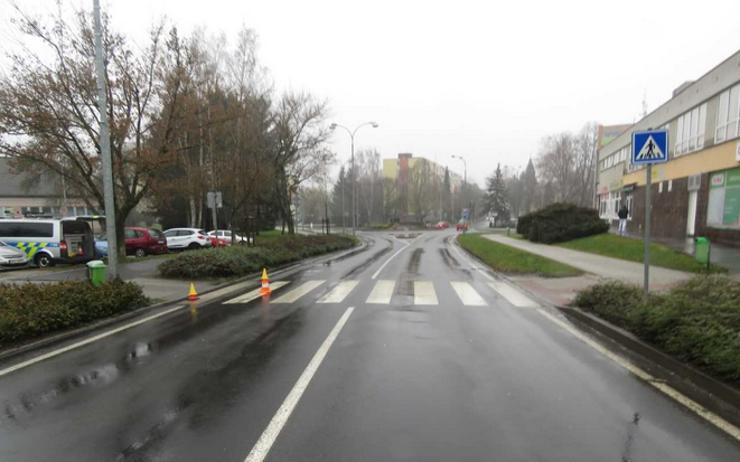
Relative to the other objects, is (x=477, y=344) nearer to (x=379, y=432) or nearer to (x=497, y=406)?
(x=497, y=406)

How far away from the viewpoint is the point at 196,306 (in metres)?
9.20

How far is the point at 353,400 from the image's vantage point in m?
4.10

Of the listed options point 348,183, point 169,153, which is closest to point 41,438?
point 169,153

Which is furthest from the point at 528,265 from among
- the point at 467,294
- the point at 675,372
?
the point at 675,372

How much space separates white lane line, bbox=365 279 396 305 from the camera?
30.8 feet

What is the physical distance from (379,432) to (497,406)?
1.31 m

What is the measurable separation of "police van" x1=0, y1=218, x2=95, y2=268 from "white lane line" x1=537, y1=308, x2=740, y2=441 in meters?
17.9

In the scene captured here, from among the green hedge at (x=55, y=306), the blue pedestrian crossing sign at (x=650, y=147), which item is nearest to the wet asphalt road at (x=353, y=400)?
the green hedge at (x=55, y=306)

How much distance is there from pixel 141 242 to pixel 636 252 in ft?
79.7

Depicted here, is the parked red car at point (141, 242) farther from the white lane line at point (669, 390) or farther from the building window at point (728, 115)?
the building window at point (728, 115)

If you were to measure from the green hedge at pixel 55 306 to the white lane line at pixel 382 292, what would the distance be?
535cm

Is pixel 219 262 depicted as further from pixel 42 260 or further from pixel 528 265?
pixel 528 265

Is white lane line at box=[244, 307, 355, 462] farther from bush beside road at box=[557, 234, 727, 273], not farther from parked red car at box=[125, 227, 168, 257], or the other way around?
parked red car at box=[125, 227, 168, 257]

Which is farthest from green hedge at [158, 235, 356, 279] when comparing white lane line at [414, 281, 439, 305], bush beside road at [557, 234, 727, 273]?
bush beside road at [557, 234, 727, 273]
